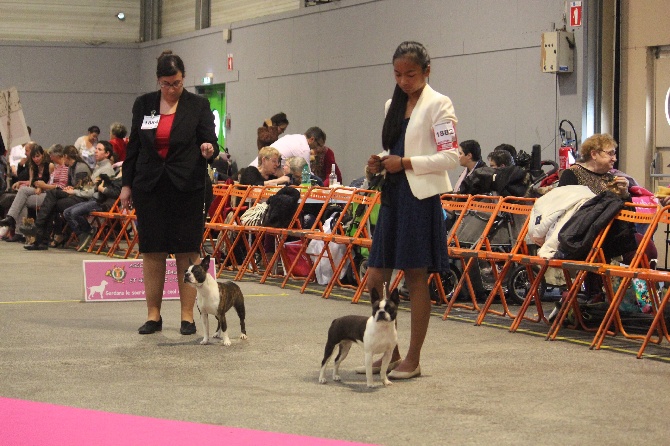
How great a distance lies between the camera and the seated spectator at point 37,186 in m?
13.2

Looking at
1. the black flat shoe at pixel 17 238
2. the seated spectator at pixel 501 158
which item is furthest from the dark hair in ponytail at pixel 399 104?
the black flat shoe at pixel 17 238

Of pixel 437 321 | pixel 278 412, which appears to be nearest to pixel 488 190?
pixel 437 321

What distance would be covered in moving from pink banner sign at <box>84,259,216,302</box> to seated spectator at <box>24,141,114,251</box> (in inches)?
183

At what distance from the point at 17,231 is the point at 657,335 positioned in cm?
921

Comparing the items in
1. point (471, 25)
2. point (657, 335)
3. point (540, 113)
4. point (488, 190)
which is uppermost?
point (471, 25)

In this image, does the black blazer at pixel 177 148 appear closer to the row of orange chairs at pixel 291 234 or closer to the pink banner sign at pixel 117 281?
the pink banner sign at pixel 117 281

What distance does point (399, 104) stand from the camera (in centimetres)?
510

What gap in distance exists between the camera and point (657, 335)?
259 inches

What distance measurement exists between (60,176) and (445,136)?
9038 mm

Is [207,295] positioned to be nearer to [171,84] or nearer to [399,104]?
[171,84]

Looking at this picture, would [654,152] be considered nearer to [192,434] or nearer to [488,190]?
[488,190]

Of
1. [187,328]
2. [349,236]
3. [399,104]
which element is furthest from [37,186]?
[399,104]

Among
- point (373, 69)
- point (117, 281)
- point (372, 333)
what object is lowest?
point (117, 281)

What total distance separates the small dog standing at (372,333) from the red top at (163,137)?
177cm
